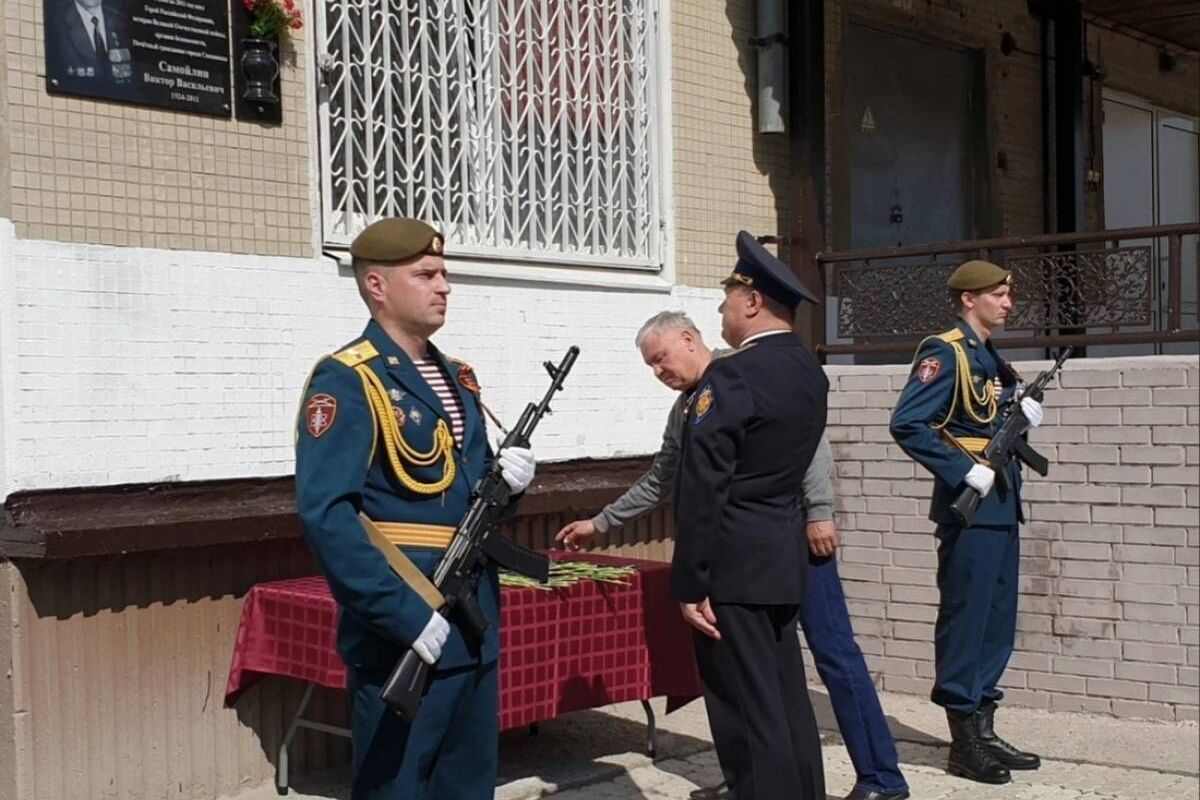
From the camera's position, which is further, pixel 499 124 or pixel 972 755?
pixel 499 124

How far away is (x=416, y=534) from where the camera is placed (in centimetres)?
375

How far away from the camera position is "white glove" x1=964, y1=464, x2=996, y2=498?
230 inches

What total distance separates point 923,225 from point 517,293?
4068 millimetres

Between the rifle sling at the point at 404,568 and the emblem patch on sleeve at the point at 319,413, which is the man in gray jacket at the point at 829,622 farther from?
the emblem patch on sleeve at the point at 319,413

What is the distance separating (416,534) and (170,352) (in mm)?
2328

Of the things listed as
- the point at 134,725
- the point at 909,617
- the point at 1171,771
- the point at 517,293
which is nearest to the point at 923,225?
the point at 909,617

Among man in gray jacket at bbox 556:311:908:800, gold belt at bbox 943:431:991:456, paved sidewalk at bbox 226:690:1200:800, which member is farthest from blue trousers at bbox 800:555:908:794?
gold belt at bbox 943:431:991:456

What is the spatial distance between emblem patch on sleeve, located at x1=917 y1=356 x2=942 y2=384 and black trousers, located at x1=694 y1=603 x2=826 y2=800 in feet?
5.13

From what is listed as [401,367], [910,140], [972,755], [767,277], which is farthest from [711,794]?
[910,140]

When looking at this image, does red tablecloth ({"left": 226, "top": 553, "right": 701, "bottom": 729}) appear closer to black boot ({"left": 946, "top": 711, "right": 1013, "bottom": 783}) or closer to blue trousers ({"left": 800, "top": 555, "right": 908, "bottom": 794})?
blue trousers ({"left": 800, "top": 555, "right": 908, "bottom": 794})

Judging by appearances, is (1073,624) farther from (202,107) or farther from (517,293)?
(202,107)

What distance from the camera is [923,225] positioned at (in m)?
10.4

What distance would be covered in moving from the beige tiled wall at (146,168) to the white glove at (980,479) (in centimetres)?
266

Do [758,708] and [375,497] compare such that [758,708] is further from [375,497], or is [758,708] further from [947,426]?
[947,426]
